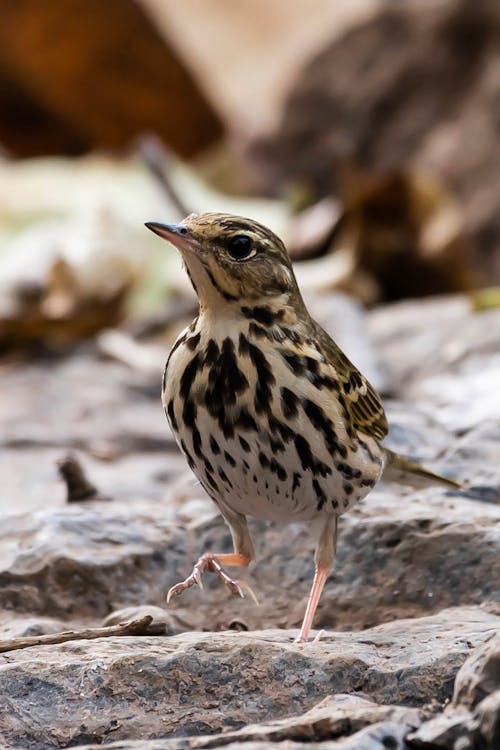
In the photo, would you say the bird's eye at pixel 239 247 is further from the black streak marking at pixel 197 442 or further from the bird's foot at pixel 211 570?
the bird's foot at pixel 211 570

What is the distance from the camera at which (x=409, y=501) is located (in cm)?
516

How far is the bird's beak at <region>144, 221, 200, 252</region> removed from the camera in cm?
405

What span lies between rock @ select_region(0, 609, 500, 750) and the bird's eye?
3.94 ft

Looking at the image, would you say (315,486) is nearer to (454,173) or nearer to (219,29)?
(454,173)

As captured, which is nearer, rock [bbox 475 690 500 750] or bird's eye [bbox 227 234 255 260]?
rock [bbox 475 690 500 750]

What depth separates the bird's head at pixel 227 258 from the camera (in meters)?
4.16

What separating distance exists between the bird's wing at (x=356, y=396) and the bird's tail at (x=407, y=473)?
0.53 feet

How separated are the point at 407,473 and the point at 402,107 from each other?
9419 mm

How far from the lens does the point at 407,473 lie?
5.01 metres

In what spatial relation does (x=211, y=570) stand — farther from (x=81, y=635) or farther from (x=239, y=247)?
(x=239, y=247)

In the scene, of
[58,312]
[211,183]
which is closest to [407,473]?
[58,312]

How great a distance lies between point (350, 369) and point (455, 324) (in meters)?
3.66

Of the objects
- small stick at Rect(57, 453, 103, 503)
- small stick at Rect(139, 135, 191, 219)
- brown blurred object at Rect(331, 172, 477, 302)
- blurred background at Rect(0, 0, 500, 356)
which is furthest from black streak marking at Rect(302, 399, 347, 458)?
small stick at Rect(139, 135, 191, 219)

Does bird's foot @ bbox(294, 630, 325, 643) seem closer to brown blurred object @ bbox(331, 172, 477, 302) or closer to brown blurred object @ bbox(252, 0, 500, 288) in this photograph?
brown blurred object @ bbox(331, 172, 477, 302)
